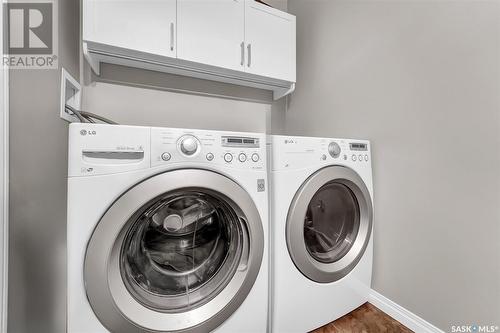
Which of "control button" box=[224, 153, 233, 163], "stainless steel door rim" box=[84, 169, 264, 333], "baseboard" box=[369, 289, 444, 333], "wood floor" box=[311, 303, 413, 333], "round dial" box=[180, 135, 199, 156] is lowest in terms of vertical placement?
"wood floor" box=[311, 303, 413, 333]

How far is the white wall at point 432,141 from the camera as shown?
2.50 feet

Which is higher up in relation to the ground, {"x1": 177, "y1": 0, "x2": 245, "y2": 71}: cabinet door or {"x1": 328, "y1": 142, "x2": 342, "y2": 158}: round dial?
{"x1": 177, "y1": 0, "x2": 245, "y2": 71}: cabinet door

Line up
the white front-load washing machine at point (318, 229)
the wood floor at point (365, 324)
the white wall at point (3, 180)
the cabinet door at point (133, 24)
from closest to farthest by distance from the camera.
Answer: the white wall at point (3, 180) → the white front-load washing machine at point (318, 229) → the wood floor at point (365, 324) → the cabinet door at point (133, 24)

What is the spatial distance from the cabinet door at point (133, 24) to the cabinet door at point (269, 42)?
48 cm

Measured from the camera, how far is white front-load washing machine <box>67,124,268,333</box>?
613mm

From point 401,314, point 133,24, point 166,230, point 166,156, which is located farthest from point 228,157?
point 401,314

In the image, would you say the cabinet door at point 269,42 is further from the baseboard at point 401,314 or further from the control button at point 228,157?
the baseboard at point 401,314

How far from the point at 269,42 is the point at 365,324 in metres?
1.72

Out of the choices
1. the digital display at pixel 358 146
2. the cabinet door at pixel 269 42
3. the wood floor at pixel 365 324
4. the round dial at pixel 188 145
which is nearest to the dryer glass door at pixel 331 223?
the digital display at pixel 358 146

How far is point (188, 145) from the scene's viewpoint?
2.31 feet

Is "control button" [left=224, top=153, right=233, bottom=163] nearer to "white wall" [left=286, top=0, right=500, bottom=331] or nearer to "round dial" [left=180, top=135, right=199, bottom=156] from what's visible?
"round dial" [left=180, top=135, right=199, bottom=156]

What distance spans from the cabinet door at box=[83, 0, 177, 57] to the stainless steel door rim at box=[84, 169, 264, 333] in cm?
91

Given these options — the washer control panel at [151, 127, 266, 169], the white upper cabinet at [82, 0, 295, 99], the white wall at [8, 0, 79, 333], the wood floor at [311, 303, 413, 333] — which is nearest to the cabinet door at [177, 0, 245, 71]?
the white upper cabinet at [82, 0, 295, 99]

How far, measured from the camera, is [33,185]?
785 mm
